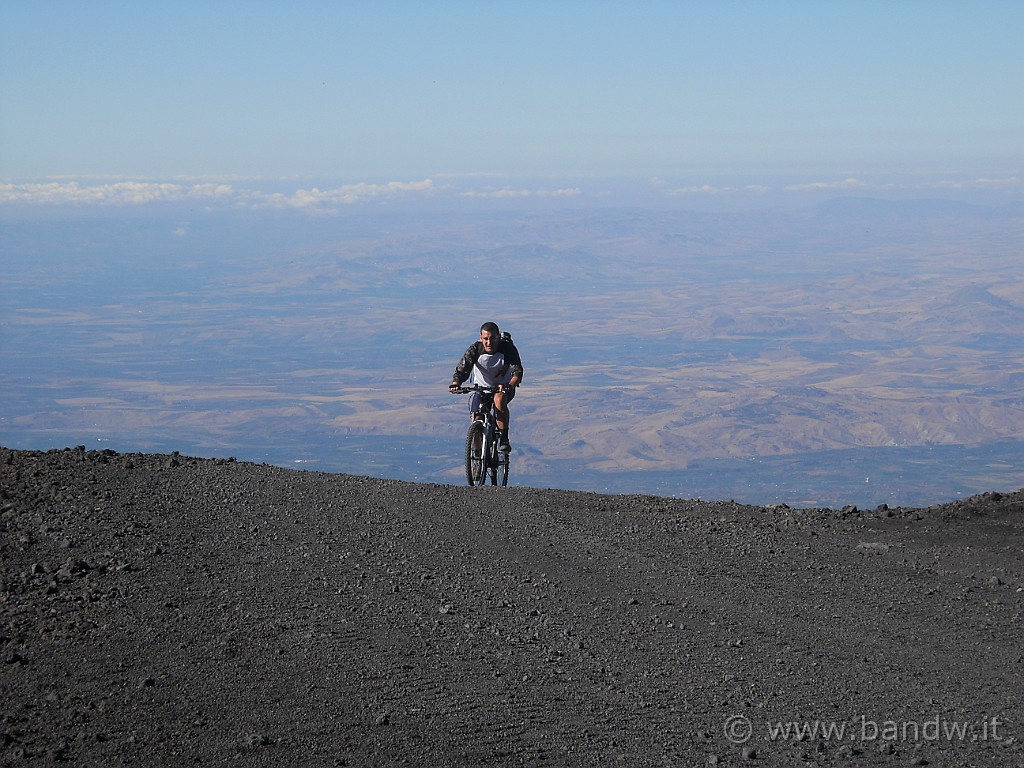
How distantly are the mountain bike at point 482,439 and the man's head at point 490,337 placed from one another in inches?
19.4

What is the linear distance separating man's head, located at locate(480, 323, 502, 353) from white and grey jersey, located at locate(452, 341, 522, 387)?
0.18 ft

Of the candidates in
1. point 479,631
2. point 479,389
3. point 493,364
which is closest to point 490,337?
point 493,364

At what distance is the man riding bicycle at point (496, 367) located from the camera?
1212 centimetres

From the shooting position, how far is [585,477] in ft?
383

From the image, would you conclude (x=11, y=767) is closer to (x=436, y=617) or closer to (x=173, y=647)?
(x=173, y=647)

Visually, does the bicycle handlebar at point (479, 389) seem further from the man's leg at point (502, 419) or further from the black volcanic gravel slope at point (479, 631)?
the black volcanic gravel slope at point (479, 631)

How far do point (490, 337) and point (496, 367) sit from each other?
39cm

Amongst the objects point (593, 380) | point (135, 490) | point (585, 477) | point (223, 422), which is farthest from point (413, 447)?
point (135, 490)

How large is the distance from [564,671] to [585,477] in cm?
11137

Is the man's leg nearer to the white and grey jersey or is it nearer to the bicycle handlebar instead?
the bicycle handlebar

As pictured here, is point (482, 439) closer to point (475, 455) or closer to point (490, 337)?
point (475, 455)

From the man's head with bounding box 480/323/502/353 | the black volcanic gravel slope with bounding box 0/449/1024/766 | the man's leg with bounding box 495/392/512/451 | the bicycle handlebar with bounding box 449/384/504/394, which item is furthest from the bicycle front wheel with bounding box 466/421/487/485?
the black volcanic gravel slope with bounding box 0/449/1024/766

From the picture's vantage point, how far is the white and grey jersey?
39.9 feet

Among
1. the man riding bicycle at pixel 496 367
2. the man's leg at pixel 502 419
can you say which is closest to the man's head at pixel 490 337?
the man riding bicycle at pixel 496 367
